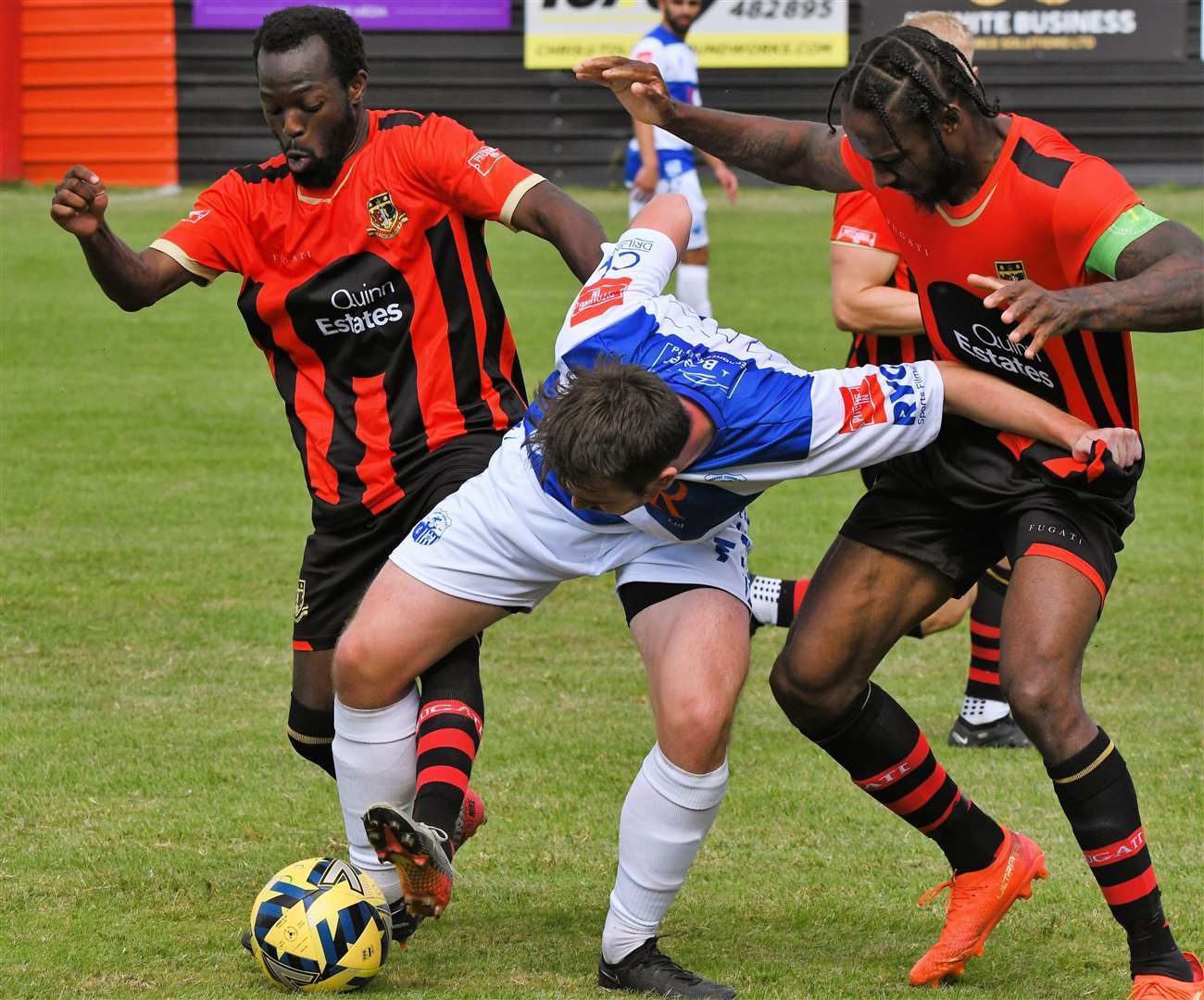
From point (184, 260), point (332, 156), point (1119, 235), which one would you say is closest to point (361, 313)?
point (332, 156)

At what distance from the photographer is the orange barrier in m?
21.9

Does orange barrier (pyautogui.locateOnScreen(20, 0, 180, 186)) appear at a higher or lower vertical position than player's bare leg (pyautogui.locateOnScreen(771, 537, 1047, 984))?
higher

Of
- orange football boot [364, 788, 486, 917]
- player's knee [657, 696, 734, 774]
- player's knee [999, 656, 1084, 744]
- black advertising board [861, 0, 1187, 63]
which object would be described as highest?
black advertising board [861, 0, 1187, 63]

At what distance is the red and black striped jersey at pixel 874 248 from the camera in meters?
6.32

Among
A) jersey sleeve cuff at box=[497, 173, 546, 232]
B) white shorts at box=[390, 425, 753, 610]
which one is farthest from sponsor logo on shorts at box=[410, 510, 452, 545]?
jersey sleeve cuff at box=[497, 173, 546, 232]

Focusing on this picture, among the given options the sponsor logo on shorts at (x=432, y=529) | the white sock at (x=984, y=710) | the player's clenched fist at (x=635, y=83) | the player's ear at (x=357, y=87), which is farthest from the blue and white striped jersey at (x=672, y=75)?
the sponsor logo on shorts at (x=432, y=529)

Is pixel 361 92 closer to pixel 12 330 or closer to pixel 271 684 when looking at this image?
pixel 271 684

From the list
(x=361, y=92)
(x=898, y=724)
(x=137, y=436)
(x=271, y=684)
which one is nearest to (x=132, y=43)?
(x=137, y=436)

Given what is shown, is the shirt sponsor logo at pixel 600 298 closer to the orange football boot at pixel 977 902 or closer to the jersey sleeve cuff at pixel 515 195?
the jersey sleeve cuff at pixel 515 195

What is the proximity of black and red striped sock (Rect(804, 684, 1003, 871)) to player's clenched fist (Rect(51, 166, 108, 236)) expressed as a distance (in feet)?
8.12

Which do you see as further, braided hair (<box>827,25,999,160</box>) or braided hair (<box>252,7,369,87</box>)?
braided hair (<box>252,7,369,87</box>)

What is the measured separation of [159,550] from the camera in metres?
9.61

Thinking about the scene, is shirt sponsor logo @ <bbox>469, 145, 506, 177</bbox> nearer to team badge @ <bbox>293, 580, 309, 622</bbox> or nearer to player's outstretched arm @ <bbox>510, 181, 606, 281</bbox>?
player's outstretched arm @ <bbox>510, 181, 606, 281</bbox>

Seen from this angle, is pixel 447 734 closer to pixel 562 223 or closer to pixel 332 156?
pixel 562 223
